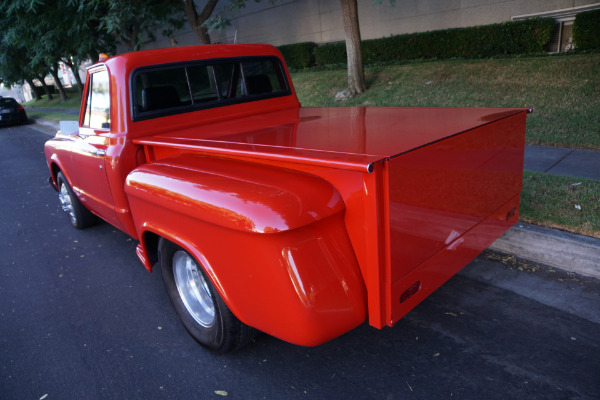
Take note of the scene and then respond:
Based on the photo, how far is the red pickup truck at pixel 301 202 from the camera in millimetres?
2104

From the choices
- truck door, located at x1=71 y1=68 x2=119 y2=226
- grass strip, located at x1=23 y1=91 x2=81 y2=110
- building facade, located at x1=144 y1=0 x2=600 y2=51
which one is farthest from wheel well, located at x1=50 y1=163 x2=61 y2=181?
grass strip, located at x1=23 y1=91 x2=81 y2=110

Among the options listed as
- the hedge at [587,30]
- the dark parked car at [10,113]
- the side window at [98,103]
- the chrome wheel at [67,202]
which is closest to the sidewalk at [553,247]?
the side window at [98,103]

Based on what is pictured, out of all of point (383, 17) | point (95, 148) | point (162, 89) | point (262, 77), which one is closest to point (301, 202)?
point (162, 89)

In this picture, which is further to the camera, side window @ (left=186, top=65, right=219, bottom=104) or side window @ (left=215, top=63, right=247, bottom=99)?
side window @ (left=215, top=63, right=247, bottom=99)

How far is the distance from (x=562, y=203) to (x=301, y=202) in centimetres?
340

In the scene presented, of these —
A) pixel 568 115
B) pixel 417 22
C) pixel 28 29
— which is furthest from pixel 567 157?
pixel 28 29

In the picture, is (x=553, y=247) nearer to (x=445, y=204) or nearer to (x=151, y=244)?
(x=445, y=204)

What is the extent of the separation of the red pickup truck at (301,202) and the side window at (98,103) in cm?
4

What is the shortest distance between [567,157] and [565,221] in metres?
2.56

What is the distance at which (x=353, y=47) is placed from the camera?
10828 millimetres

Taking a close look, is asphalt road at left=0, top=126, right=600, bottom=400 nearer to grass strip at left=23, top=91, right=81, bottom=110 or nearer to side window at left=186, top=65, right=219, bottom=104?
side window at left=186, top=65, right=219, bottom=104

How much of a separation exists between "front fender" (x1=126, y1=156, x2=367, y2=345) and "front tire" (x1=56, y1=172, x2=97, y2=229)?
3.44m

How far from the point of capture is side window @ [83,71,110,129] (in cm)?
400

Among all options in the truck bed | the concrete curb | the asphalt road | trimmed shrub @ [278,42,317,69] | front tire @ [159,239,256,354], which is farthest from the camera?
trimmed shrub @ [278,42,317,69]
